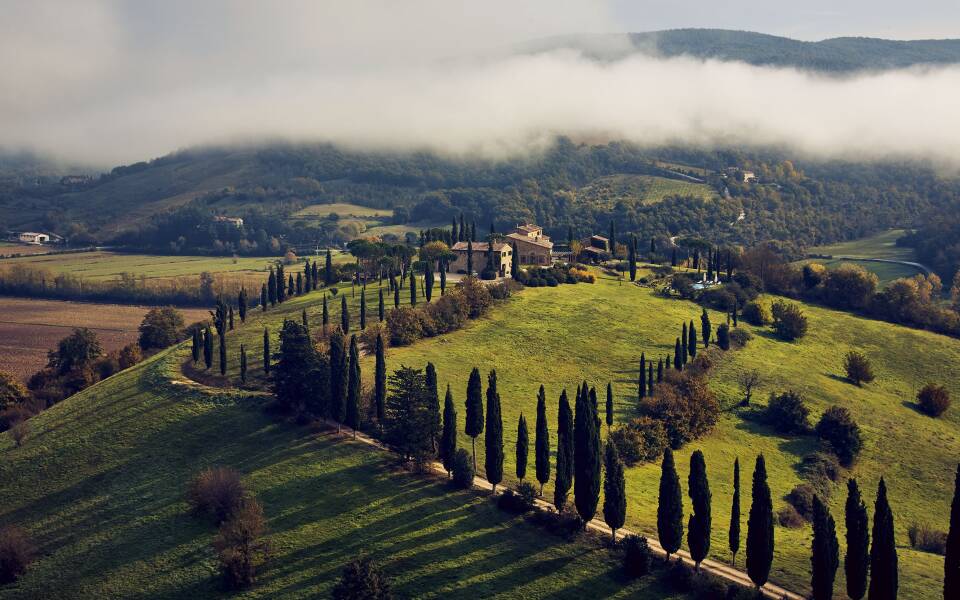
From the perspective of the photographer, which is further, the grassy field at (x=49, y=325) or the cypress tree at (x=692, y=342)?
the grassy field at (x=49, y=325)

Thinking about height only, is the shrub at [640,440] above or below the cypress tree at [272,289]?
below

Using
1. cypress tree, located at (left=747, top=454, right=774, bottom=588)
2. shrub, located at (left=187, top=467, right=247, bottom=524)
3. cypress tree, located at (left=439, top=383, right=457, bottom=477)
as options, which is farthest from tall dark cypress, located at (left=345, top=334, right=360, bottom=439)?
cypress tree, located at (left=747, top=454, right=774, bottom=588)

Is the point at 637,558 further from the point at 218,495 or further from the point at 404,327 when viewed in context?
the point at 404,327

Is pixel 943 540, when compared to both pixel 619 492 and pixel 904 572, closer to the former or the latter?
pixel 904 572

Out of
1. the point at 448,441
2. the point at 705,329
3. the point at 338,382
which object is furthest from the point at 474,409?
the point at 705,329

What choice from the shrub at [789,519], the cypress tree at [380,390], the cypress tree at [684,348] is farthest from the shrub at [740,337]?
the cypress tree at [380,390]

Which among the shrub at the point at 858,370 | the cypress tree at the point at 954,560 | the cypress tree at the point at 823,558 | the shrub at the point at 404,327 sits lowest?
Result: the shrub at the point at 858,370

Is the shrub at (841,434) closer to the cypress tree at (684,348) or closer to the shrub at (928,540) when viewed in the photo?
the shrub at (928,540)
